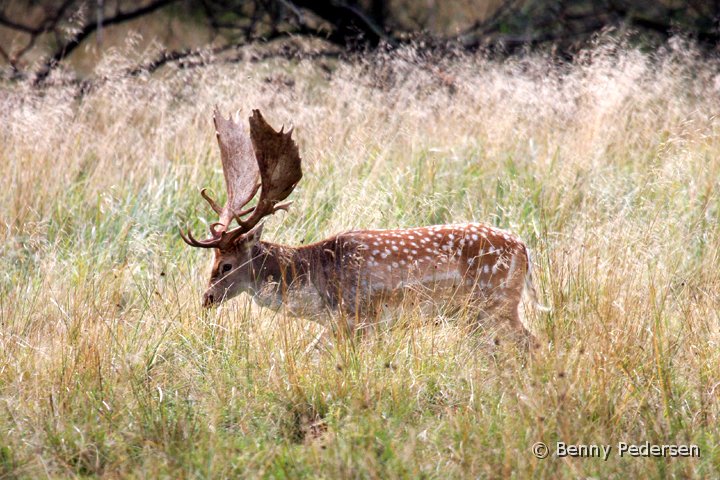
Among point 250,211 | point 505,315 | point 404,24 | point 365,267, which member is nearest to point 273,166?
point 250,211

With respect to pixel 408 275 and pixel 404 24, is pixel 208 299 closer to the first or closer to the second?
pixel 408 275

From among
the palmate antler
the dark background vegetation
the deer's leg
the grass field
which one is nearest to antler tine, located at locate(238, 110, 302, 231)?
the palmate antler

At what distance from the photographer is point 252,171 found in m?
5.59

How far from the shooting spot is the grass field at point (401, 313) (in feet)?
13.0

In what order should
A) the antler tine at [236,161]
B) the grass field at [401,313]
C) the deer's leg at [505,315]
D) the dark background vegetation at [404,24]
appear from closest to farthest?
the grass field at [401,313], the deer's leg at [505,315], the antler tine at [236,161], the dark background vegetation at [404,24]

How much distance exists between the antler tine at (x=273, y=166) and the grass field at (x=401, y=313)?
1.87ft

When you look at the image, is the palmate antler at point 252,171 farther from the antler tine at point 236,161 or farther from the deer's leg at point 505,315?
the deer's leg at point 505,315

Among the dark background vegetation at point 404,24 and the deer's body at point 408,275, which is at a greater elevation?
the dark background vegetation at point 404,24

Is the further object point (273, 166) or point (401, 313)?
point (273, 166)

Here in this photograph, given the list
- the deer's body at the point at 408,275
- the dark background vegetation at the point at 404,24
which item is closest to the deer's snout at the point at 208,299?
the deer's body at the point at 408,275

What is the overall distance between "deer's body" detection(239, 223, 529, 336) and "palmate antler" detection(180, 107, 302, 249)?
0.22m

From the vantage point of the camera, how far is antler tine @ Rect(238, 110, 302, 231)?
521 centimetres

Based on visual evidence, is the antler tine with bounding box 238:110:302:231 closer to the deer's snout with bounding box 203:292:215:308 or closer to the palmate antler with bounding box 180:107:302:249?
the palmate antler with bounding box 180:107:302:249

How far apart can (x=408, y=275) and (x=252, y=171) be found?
1097mm
